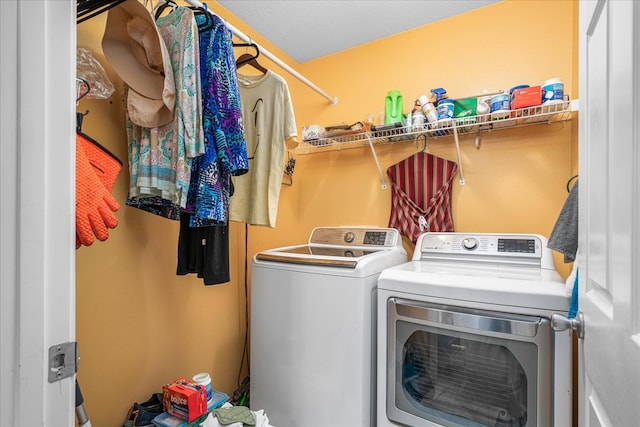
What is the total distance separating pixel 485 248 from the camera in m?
1.73

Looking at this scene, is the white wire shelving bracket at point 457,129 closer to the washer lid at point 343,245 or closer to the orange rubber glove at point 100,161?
the washer lid at point 343,245

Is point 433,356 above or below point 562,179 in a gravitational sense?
below

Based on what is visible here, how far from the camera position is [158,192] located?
3.76ft

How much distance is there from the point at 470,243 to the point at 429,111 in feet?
2.67

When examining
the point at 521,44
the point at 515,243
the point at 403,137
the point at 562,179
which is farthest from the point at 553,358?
the point at 521,44

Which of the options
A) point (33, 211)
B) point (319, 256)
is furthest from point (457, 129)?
point (33, 211)

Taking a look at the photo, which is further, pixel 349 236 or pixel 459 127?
pixel 349 236

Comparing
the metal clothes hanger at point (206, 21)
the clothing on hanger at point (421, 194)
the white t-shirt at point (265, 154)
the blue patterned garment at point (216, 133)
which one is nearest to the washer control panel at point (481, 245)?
the clothing on hanger at point (421, 194)

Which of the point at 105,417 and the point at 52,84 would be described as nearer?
the point at 52,84

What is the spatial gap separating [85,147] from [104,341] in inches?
34.4

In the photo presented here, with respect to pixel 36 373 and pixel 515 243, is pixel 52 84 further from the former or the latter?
pixel 515 243

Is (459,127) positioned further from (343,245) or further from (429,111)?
(343,245)

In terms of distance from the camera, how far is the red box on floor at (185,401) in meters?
1.29

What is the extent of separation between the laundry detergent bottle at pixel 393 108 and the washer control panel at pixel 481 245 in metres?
0.78
